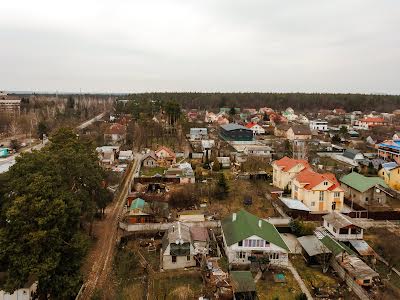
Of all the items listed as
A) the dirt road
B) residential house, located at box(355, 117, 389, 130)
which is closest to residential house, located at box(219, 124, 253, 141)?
residential house, located at box(355, 117, 389, 130)

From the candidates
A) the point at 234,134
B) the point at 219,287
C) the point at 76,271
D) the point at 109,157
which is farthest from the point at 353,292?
the point at 234,134

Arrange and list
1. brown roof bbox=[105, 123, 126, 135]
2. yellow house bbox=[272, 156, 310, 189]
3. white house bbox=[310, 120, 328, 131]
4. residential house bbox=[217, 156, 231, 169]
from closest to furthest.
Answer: yellow house bbox=[272, 156, 310, 189] → residential house bbox=[217, 156, 231, 169] → brown roof bbox=[105, 123, 126, 135] → white house bbox=[310, 120, 328, 131]

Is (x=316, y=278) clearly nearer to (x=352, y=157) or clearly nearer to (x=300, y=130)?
(x=352, y=157)

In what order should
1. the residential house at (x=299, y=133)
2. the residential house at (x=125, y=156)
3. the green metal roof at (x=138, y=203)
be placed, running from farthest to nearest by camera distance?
the residential house at (x=299, y=133)
the residential house at (x=125, y=156)
the green metal roof at (x=138, y=203)

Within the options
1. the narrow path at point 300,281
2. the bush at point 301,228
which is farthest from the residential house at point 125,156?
the narrow path at point 300,281

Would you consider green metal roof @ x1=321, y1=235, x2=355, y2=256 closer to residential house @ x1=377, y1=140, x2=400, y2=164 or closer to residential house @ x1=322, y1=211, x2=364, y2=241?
residential house @ x1=322, y1=211, x2=364, y2=241

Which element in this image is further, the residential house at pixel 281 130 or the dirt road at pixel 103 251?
the residential house at pixel 281 130

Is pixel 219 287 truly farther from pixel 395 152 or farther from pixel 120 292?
pixel 395 152

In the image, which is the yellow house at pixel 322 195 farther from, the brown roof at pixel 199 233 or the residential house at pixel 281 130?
the residential house at pixel 281 130
